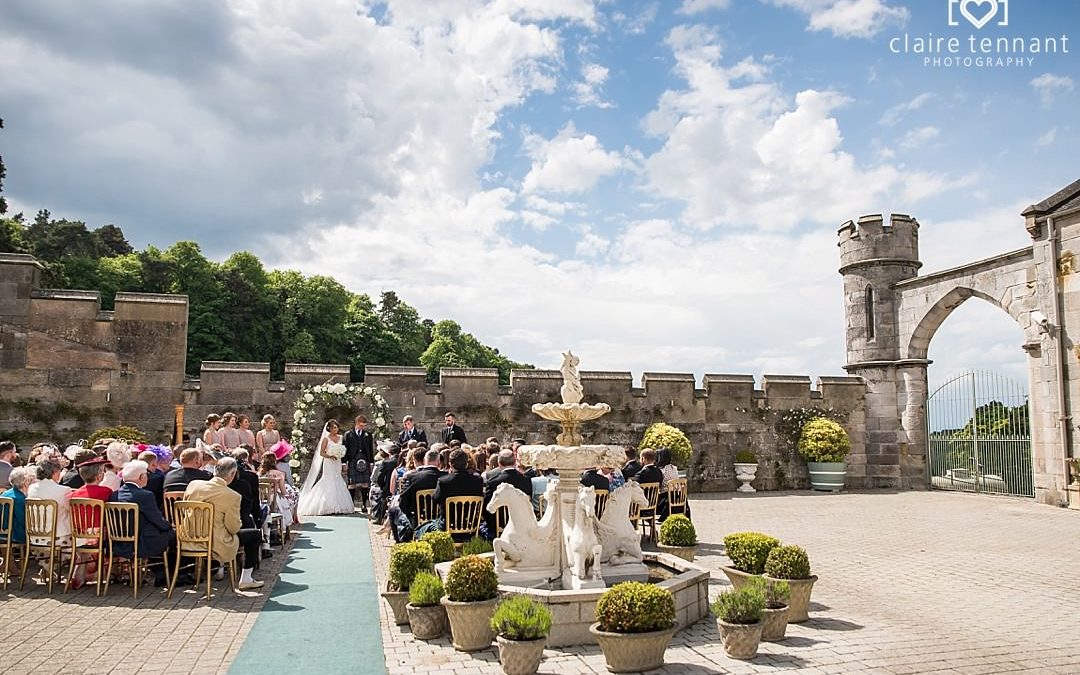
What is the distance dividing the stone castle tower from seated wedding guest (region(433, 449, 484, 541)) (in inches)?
593

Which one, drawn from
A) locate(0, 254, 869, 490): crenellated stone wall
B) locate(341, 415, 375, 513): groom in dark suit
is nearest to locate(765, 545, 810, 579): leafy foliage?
locate(341, 415, 375, 513): groom in dark suit

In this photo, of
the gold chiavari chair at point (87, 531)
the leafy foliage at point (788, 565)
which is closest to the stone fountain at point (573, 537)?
the leafy foliage at point (788, 565)

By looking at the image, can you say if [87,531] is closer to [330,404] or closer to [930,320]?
[330,404]

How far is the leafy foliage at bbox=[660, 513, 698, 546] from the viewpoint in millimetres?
8523

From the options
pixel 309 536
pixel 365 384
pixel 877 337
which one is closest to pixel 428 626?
pixel 309 536

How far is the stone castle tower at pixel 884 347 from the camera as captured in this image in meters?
20.2

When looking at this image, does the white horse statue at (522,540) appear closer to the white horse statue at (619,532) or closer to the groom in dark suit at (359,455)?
the white horse statue at (619,532)

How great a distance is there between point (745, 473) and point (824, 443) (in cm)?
230

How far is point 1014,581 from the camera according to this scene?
8.51 m

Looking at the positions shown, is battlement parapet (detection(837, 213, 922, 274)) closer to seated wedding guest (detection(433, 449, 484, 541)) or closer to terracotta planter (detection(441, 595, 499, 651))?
seated wedding guest (detection(433, 449, 484, 541))

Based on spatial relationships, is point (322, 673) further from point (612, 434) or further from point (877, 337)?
point (877, 337)

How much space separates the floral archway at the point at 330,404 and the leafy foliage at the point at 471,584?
1035 centimetres

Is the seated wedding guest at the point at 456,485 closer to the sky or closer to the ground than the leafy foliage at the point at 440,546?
closer to the sky

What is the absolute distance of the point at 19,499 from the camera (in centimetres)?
795
